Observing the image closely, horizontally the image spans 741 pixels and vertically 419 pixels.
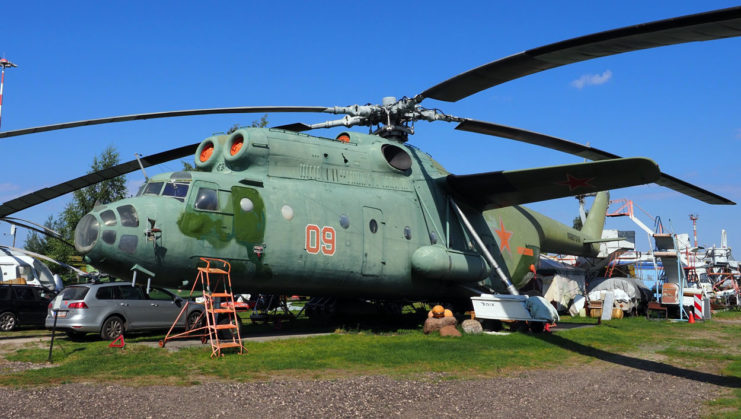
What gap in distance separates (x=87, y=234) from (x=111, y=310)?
3274 mm

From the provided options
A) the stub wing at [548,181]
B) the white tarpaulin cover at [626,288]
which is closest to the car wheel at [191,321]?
the stub wing at [548,181]

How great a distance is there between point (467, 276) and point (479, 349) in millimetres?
4338

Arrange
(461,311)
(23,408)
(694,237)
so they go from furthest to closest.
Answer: (694,237) < (461,311) < (23,408)

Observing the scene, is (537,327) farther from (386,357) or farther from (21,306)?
(21,306)

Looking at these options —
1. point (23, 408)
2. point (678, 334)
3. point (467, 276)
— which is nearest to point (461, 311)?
point (467, 276)

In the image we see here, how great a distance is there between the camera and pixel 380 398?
7500 millimetres

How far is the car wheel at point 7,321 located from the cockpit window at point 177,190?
9658mm

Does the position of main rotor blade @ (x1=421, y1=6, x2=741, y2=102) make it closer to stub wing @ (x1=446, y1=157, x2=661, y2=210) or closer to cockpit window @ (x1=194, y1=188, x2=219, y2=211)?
stub wing @ (x1=446, y1=157, x2=661, y2=210)

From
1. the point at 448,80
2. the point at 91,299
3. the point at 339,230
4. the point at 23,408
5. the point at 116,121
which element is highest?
the point at 448,80

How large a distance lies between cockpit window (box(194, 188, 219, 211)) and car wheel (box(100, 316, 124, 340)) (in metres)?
4.20

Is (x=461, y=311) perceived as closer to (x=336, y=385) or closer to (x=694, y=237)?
(x=336, y=385)

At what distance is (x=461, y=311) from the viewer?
63.8ft

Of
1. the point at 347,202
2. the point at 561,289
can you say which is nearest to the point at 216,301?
the point at 347,202

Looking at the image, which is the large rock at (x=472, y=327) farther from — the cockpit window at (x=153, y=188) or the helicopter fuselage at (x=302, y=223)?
the cockpit window at (x=153, y=188)
